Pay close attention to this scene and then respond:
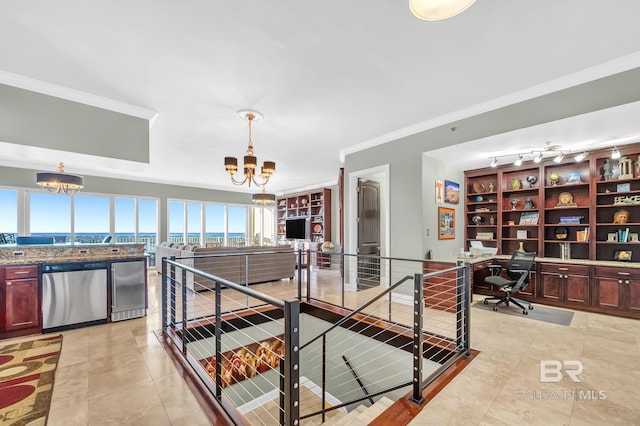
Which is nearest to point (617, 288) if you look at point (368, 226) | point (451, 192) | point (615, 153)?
point (615, 153)

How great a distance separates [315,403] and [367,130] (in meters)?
4.16

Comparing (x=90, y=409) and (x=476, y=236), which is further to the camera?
(x=476, y=236)

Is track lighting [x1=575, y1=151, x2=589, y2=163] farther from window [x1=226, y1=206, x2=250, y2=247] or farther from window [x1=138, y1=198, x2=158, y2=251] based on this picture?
Result: window [x1=138, y1=198, x2=158, y2=251]

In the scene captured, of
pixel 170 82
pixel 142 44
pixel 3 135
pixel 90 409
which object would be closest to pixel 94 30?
pixel 142 44

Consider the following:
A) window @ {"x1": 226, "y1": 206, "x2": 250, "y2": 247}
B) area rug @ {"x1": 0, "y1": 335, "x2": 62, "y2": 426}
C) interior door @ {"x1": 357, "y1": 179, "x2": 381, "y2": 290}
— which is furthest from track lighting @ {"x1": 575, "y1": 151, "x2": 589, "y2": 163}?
window @ {"x1": 226, "y1": 206, "x2": 250, "y2": 247}

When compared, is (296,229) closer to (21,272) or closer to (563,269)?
(21,272)

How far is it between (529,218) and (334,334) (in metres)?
4.08

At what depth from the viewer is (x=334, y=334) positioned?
13.4 feet

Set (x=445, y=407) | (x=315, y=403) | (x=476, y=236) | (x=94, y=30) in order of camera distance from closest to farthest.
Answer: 1. (x=445, y=407)
2. (x=94, y=30)
3. (x=315, y=403)
4. (x=476, y=236)

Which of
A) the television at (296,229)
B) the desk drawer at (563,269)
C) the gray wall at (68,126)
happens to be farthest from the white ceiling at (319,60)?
the television at (296,229)

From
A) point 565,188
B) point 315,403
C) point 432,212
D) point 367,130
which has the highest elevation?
point 367,130

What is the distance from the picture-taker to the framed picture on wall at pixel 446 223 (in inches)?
186

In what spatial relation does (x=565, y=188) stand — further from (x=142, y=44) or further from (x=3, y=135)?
(x=3, y=135)

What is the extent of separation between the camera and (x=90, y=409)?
1964 millimetres
